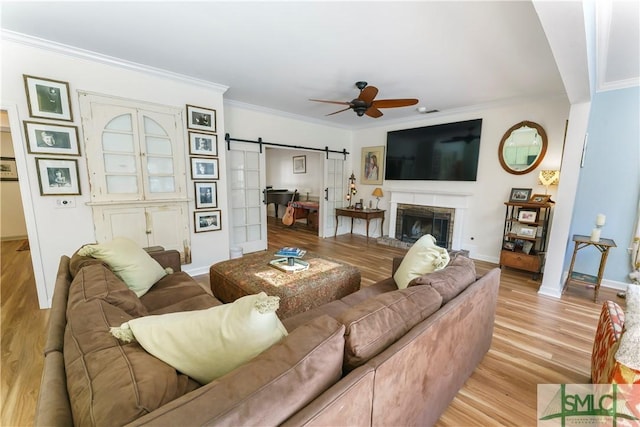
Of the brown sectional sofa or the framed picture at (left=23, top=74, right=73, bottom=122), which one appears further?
the framed picture at (left=23, top=74, right=73, bottom=122)

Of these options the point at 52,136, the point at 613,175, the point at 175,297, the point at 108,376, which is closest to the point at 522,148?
the point at 613,175

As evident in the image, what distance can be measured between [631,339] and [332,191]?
4946mm

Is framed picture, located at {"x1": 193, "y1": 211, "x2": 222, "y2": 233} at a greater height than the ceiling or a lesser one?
lesser

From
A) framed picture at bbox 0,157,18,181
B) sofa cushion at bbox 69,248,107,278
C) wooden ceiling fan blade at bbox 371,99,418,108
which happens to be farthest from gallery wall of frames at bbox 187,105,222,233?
framed picture at bbox 0,157,18,181

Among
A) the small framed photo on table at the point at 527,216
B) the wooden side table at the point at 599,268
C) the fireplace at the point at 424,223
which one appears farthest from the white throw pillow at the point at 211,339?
the fireplace at the point at 424,223

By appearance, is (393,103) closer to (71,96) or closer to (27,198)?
(71,96)

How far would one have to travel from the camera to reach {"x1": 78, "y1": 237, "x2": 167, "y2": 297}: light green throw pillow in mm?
1810

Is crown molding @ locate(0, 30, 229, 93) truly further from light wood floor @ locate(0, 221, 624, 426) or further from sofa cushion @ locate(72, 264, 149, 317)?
light wood floor @ locate(0, 221, 624, 426)

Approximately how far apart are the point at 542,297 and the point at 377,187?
11.0 feet

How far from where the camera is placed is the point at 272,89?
3498 mm

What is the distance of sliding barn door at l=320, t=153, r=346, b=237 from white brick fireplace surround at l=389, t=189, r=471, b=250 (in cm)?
122

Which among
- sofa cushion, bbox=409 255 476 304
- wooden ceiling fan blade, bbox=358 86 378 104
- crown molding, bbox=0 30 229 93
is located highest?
crown molding, bbox=0 30 229 93

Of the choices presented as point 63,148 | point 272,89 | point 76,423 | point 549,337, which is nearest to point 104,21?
point 63,148

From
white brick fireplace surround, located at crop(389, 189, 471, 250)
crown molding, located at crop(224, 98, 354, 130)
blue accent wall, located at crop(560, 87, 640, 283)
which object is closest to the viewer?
blue accent wall, located at crop(560, 87, 640, 283)
